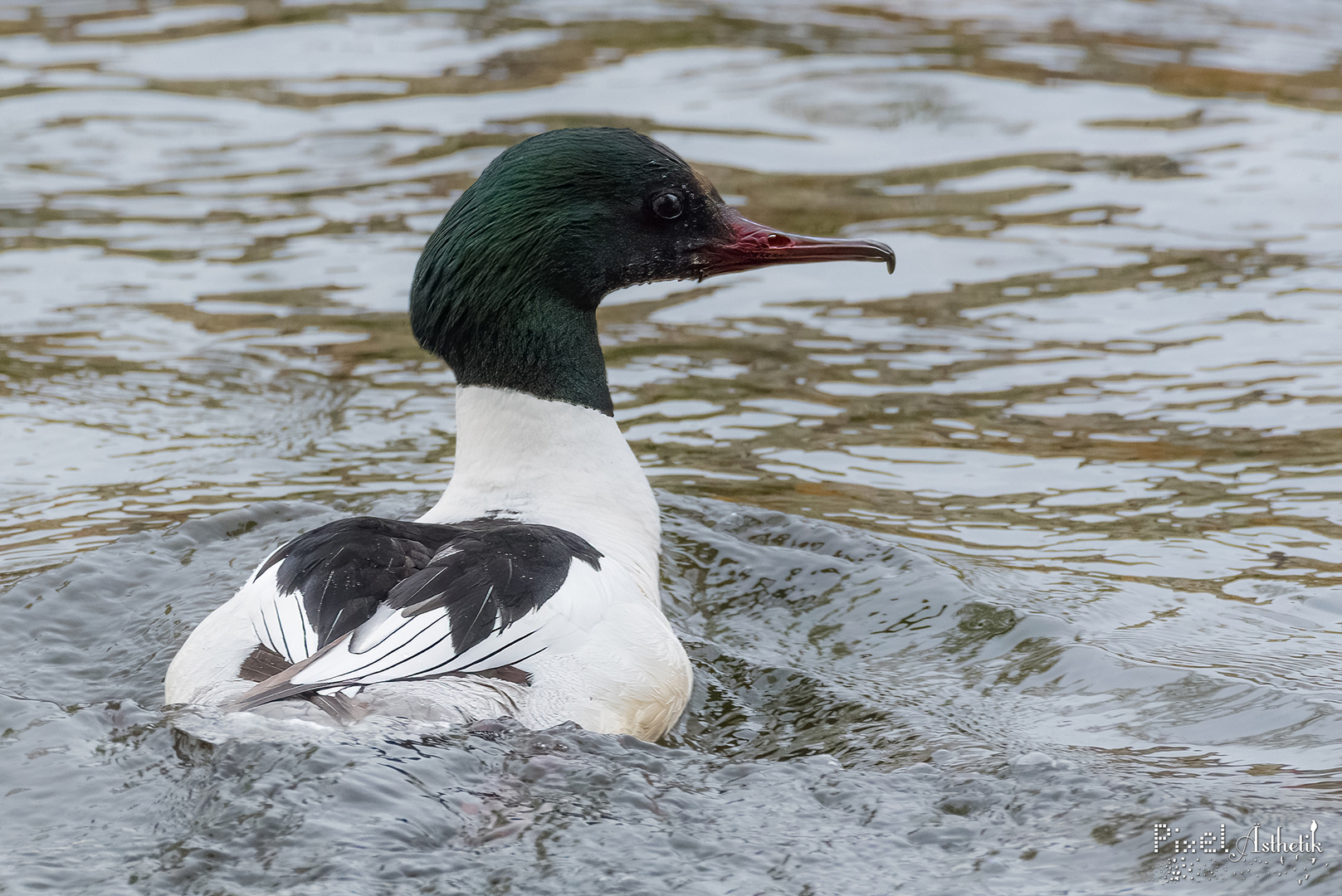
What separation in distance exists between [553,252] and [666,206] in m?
0.40

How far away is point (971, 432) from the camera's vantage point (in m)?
6.38

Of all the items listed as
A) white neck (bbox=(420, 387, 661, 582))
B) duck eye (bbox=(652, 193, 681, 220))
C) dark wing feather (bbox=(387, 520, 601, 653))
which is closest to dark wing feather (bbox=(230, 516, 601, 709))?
dark wing feather (bbox=(387, 520, 601, 653))

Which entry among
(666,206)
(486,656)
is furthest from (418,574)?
(666,206)

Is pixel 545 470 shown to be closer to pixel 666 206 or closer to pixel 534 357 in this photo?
pixel 534 357

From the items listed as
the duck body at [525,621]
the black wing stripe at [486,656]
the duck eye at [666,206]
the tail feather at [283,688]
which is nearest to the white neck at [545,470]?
the duck body at [525,621]

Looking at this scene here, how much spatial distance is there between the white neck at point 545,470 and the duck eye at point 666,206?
2.08 ft

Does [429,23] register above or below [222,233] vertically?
above

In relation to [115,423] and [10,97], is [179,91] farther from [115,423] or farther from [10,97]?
[115,423]

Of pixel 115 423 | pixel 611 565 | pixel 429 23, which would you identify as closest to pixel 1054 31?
pixel 429 23

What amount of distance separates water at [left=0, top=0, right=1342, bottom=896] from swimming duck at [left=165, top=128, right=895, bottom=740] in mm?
181

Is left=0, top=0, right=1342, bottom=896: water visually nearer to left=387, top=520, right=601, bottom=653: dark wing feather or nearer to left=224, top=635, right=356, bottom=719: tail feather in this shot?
left=224, top=635, right=356, bottom=719: tail feather

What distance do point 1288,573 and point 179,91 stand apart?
8524 mm

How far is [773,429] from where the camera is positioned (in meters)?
6.43

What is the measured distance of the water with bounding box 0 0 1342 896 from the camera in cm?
324
